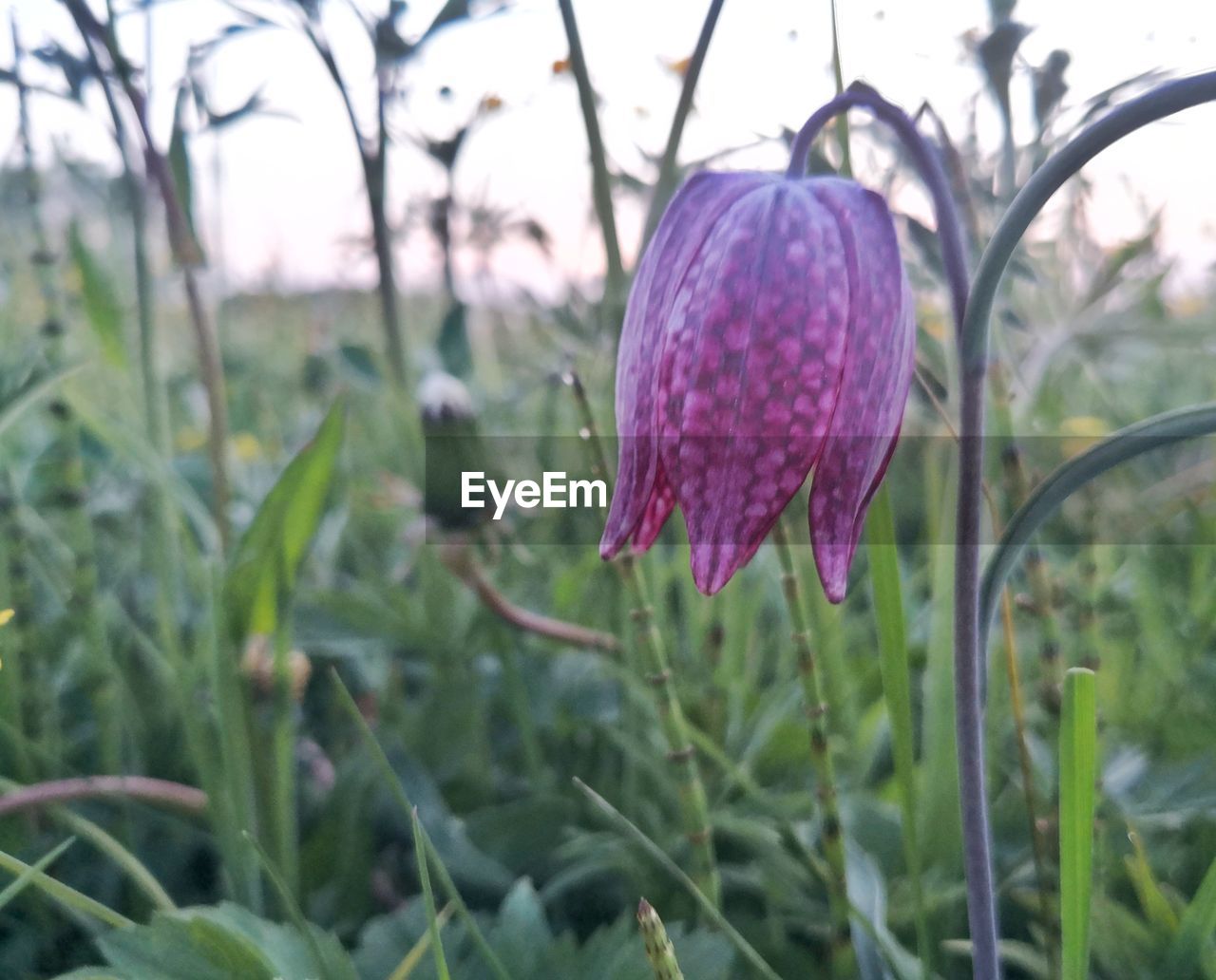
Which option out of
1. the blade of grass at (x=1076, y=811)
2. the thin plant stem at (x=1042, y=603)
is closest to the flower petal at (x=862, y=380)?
the blade of grass at (x=1076, y=811)

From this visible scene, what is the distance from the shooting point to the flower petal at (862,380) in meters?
0.49

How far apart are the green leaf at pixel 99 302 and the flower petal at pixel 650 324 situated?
603 millimetres

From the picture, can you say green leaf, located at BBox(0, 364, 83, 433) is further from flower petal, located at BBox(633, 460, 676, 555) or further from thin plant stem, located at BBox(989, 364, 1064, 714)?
thin plant stem, located at BBox(989, 364, 1064, 714)

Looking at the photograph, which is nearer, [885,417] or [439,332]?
[885,417]

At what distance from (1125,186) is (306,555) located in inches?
42.2

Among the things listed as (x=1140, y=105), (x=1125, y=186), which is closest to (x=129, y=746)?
(x=1140, y=105)

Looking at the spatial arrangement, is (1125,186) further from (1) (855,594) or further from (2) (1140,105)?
(2) (1140,105)

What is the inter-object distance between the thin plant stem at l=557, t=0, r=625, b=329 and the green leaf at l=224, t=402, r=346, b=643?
8.8 inches

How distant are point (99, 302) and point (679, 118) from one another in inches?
21.3

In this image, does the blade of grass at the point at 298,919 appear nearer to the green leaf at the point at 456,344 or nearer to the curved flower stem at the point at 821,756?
the curved flower stem at the point at 821,756

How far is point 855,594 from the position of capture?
4.17 ft

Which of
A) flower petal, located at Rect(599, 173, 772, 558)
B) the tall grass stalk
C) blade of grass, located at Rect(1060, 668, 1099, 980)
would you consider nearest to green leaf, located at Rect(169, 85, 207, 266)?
the tall grass stalk

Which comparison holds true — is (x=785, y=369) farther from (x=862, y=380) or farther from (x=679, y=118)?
(x=679, y=118)

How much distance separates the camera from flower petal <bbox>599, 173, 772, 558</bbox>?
0.51 meters
